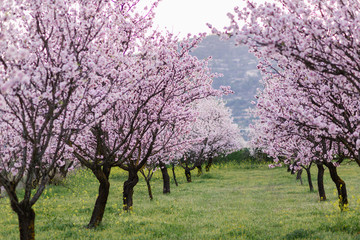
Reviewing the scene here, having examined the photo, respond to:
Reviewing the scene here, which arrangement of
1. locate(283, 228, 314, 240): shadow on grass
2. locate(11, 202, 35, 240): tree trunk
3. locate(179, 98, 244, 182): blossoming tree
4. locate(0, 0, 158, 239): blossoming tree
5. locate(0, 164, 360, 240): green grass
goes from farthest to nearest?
locate(179, 98, 244, 182): blossoming tree → locate(0, 164, 360, 240): green grass → locate(283, 228, 314, 240): shadow on grass → locate(11, 202, 35, 240): tree trunk → locate(0, 0, 158, 239): blossoming tree

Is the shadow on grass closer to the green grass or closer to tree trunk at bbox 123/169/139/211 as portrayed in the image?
the green grass

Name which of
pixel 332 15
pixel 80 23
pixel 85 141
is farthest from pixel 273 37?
pixel 85 141

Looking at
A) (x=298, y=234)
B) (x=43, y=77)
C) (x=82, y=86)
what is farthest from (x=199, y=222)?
(x=43, y=77)

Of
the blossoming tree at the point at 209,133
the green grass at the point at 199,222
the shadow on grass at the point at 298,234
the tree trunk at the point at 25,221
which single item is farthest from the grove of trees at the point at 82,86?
the blossoming tree at the point at 209,133

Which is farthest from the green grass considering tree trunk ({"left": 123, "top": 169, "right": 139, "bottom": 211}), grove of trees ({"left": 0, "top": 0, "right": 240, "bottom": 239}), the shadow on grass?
grove of trees ({"left": 0, "top": 0, "right": 240, "bottom": 239})

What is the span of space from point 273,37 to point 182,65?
6.41 metres

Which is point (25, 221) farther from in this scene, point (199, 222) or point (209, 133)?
point (209, 133)

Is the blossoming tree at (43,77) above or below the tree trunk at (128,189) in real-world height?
above

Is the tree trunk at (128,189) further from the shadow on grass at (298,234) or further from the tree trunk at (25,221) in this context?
the tree trunk at (25,221)

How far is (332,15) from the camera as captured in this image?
23.9 feet

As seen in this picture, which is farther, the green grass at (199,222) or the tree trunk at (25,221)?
the green grass at (199,222)

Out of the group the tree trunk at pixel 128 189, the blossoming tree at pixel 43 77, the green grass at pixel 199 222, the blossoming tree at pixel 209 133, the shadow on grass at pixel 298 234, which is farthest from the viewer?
the blossoming tree at pixel 209 133

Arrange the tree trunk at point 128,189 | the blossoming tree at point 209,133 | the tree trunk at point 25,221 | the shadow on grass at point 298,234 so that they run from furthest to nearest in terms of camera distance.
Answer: the blossoming tree at point 209,133 → the tree trunk at point 128,189 → the shadow on grass at point 298,234 → the tree trunk at point 25,221

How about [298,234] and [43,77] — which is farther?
[298,234]
